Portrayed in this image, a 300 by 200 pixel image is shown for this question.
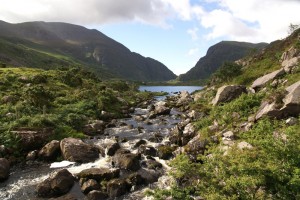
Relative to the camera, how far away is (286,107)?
34656mm

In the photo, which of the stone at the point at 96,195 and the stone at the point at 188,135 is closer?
the stone at the point at 96,195

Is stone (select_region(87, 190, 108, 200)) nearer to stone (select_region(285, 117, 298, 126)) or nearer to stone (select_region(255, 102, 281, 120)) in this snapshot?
stone (select_region(285, 117, 298, 126))

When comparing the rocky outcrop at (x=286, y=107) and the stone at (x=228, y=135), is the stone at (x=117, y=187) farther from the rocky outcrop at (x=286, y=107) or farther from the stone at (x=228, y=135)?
the rocky outcrop at (x=286, y=107)

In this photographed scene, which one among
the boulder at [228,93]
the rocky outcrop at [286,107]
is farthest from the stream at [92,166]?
the rocky outcrop at [286,107]

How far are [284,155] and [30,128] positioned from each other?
36.8 m

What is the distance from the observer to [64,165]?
115ft

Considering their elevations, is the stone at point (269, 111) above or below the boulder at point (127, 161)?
above

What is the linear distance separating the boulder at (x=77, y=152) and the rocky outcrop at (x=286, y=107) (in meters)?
21.8

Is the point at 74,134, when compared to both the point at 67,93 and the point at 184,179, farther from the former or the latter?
the point at 67,93

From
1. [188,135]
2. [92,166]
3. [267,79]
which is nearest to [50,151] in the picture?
[92,166]

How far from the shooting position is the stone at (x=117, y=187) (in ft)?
90.2

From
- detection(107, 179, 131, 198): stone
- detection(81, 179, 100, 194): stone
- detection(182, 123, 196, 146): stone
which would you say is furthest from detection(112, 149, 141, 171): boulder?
detection(182, 123, 196, 146): stone

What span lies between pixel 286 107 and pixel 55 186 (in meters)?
27.5

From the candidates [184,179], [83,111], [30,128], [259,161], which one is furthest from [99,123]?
[259,161]
